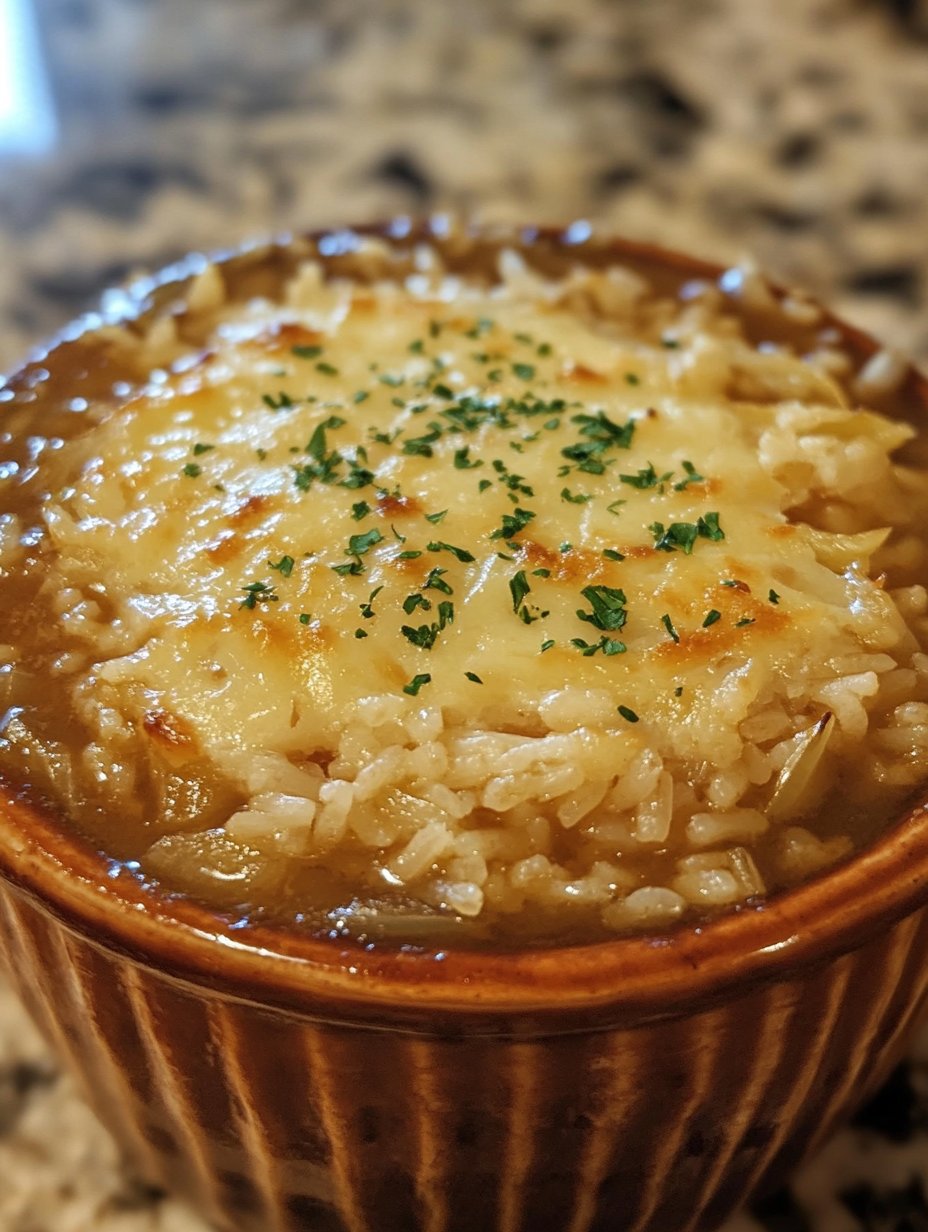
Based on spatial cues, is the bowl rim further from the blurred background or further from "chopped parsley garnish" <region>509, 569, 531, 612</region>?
the blurred background

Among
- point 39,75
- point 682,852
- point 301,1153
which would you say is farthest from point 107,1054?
point 39,75

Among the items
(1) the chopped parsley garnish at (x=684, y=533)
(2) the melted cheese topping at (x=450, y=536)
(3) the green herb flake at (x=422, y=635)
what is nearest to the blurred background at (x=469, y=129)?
(2) the melted cheese topping at (x=450, y=536)

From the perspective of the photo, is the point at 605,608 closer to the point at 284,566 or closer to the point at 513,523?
the point at 513,523

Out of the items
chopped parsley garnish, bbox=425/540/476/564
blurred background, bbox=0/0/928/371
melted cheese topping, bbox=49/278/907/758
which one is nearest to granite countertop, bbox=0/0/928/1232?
blurred background, bbox=0/0/928/371

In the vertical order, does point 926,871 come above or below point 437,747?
below

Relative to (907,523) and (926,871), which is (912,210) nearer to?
(907,523)

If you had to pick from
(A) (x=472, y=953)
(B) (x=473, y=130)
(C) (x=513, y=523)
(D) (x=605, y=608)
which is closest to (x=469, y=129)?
(B) (x=473, y=130)

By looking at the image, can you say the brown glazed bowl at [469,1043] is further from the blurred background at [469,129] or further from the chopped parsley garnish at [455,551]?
the blurred background at [469,129]
